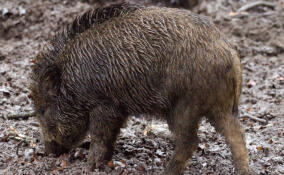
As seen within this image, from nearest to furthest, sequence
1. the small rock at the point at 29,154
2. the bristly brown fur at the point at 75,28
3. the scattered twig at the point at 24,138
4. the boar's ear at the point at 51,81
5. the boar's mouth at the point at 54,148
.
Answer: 1. the bristly brown fur at the point at 75,28
2. the boar's ear at the point at 51,81
3. the small rock at the point at 29,154
4. the boar's mouth at the point at 54,148
5. the scattered twig at the point at 24,138

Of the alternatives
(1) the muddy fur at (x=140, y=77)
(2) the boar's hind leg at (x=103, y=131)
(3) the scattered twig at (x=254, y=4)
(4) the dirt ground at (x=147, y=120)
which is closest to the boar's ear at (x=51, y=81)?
(1) the muddy fur at (x=140, y=77)

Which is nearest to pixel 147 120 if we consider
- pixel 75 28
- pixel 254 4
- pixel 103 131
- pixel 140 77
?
pixel 103 131

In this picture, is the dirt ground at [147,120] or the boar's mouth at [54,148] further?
the boar's mouth at [54,148]

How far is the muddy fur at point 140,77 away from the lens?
414cm

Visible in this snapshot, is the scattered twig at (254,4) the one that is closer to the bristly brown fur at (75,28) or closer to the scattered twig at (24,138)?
the bristly brown fur at (75,28)

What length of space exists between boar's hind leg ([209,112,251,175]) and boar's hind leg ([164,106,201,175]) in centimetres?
23

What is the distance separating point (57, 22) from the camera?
30.1ft

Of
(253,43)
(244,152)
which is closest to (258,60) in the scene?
(253,43)

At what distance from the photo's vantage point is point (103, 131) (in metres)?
4.77

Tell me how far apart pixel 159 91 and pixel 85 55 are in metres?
0.94

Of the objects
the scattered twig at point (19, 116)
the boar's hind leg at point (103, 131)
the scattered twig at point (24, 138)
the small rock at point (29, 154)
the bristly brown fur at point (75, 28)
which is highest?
the bristly brown fur at point (75, 28)

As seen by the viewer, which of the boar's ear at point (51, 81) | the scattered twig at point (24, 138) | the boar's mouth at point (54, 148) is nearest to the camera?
the boar's ear at point (51, 81)

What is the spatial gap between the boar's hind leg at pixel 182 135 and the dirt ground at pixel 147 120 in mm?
415

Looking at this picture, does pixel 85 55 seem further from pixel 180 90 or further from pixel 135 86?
pixel 180 90
